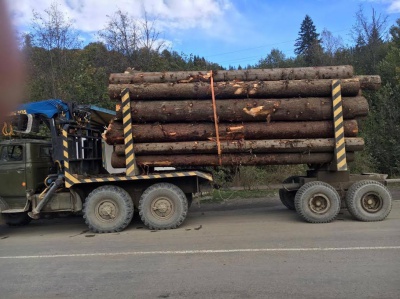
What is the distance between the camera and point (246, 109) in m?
9.21

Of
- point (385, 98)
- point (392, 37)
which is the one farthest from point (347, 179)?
point (392, 37)

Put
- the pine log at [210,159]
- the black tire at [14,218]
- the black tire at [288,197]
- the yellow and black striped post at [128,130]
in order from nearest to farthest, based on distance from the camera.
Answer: the yellow and black striped post at [128,130] < the pine log at [210,159] < the black tire at [14,218] < the black tire at [288,197]

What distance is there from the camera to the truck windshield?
915cm

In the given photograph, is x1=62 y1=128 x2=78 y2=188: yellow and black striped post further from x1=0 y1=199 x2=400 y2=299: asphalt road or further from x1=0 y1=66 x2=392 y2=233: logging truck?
x1=0 y1=199 x2=400 y2=299: asphalt road

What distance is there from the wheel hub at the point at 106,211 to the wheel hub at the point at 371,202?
5.76m

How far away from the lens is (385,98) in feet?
66.2

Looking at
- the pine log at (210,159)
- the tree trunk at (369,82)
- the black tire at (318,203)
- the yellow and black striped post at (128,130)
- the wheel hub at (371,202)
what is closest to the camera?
the black tire at (318,203)

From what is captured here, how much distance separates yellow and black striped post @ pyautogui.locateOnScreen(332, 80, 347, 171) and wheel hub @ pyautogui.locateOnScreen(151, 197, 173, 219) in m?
4.09

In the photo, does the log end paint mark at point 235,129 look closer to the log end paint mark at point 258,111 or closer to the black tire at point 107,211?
the log end paint mark at point 258,111

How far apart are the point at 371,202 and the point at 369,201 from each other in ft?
0.19

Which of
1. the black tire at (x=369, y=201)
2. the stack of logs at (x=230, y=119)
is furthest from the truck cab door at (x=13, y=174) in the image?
the black tire at (x=369, y=201)

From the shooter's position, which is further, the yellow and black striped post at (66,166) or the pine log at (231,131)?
the pine log at (231,131)

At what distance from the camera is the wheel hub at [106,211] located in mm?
8852

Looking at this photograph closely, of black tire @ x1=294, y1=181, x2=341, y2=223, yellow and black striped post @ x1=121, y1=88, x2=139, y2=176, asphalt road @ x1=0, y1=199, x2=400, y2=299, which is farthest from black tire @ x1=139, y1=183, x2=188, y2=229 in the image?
black tire @ x1=294, y1=181, x2=341, y2=223
